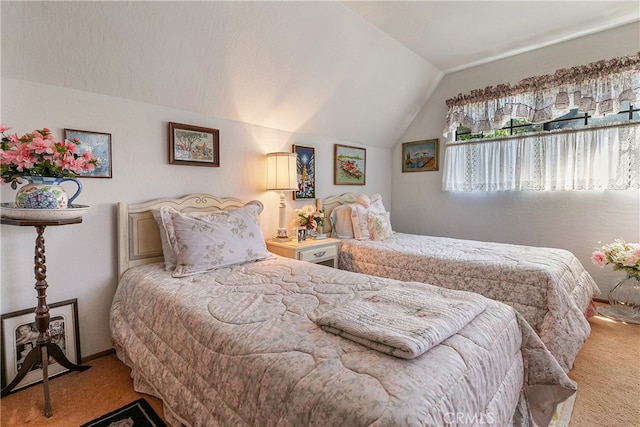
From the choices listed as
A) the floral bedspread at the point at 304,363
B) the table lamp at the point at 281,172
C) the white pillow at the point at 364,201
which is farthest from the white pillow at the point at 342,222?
the floral bedspread at the point at 304,363

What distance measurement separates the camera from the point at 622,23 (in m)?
2.87

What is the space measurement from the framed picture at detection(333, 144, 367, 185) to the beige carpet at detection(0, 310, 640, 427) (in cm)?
273

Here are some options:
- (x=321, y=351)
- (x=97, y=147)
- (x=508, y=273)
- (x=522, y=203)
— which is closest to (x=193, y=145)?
(x=97, y=147)

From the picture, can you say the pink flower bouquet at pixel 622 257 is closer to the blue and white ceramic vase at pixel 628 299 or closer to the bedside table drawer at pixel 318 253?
the blue and white ceramic vase at pixel 628 299

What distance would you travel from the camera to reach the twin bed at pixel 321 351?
0.86 meters

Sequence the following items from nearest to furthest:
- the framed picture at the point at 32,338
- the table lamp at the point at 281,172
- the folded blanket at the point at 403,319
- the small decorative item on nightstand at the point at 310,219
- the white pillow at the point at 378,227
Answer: the folded blanket at the point at 403,319, the framed picture at the point at 32,338, the table lamp at the point at 281,172, the small decorative item on nightstand at the point at 310,219, the white pillow at the point at 378,227

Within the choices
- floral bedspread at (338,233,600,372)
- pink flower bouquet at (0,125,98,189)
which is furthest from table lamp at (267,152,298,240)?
pink flower bouquet at (0,125,98,189)

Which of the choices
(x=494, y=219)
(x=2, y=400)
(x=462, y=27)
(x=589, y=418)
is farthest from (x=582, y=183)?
(x=2, y=400)

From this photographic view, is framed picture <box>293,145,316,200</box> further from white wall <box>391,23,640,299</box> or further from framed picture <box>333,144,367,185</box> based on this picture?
white wall <box>391,23,640,299</box>

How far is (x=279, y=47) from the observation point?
2.44 meters

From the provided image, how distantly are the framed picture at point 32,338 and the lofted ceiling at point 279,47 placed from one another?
4.56ft

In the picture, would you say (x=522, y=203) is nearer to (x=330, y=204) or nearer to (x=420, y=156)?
(x=420, y=156)

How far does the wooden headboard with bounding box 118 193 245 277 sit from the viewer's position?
83.7 inches

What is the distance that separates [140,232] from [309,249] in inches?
53.1
